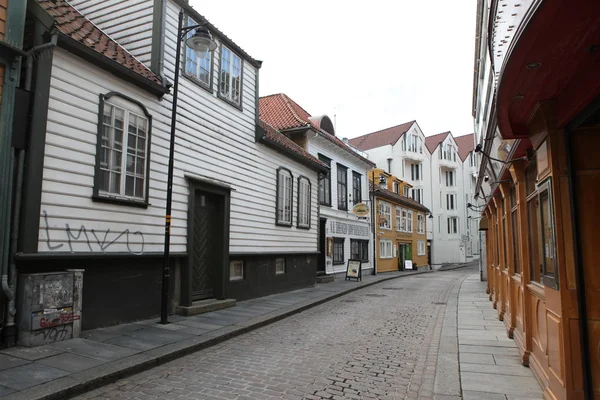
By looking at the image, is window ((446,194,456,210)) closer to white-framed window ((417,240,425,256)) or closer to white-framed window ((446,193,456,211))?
white-framed window ((446,193,456,211))

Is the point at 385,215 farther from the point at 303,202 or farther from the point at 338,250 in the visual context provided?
the point at 303,202

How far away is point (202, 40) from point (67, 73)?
2394 millimetres

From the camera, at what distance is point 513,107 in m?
4.22

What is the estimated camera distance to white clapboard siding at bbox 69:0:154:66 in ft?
30.9

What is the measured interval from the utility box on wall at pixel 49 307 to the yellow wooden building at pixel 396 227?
21.6m

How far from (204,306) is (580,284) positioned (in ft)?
25.4

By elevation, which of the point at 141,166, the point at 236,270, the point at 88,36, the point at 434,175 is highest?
the point at 434,175

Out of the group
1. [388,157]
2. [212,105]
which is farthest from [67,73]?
[388,157]

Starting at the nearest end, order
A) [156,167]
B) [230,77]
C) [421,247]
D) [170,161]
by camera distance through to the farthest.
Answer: [170,161] < [156,167] < [230,77] < [421,247]

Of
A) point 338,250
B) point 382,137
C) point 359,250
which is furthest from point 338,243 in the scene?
point 382,137

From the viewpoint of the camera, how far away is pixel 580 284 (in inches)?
151

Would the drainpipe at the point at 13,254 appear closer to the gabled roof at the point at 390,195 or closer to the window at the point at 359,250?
the window at the point at 359,250

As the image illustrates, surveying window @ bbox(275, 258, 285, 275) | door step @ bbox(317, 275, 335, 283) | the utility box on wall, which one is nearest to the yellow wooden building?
door step @ bbox(317, 275, 335, 283)

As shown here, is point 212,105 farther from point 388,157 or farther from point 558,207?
point 388,157
